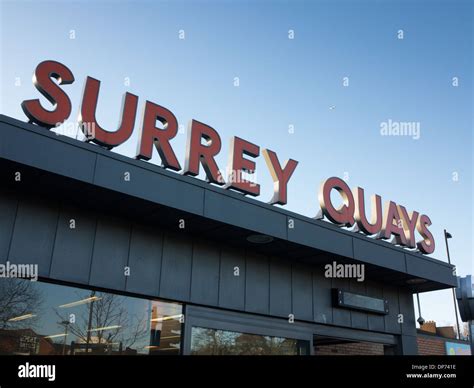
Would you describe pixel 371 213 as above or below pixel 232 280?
above

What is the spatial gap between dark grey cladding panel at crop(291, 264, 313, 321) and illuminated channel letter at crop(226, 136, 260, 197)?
2.16 m

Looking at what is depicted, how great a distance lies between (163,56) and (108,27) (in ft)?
3.97

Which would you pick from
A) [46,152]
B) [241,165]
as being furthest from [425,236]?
[46,152]

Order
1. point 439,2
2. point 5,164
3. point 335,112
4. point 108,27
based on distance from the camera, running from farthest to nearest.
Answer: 1. point 335,112
2. point 439,2
3. point 108,27
4. point 5,164

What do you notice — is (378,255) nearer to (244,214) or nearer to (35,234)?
(244,214)

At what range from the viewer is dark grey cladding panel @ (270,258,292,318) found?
8.30 metres

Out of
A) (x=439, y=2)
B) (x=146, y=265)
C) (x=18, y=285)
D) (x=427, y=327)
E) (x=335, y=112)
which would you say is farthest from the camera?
(x=427, y=327)

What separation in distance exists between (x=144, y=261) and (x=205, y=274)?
3.68ft

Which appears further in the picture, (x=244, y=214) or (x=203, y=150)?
(x=203, y=150)

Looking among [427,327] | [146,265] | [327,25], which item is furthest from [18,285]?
[427,327]

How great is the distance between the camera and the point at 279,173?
27.6 feet

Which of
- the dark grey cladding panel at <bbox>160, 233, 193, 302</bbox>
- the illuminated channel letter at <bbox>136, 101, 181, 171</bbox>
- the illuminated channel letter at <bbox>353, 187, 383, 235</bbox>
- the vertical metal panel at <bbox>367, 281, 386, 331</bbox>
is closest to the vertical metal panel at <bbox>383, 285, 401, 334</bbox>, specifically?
the vertical metal panel at <bbox>367, 281, 386, 331</bbox>
